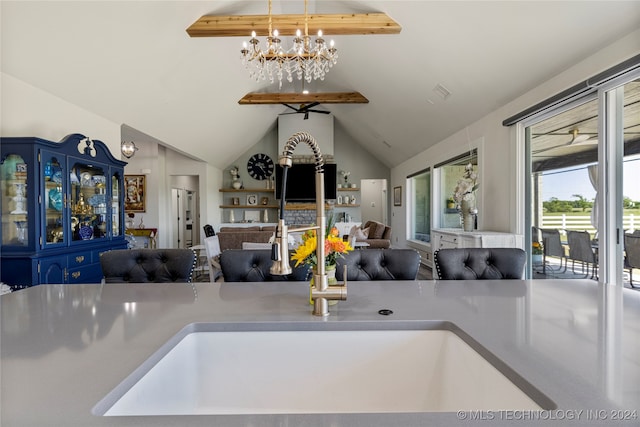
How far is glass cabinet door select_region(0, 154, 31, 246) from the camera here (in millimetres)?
2611

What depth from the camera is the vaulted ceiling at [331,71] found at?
2490 millimetres

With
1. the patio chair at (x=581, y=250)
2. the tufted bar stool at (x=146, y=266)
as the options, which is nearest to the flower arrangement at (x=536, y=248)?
the patio chair at (x=581, y=250)

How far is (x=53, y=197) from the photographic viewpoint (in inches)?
113

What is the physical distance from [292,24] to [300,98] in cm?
307

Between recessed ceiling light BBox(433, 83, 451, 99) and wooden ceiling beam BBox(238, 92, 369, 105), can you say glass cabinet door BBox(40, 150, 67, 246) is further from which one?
recessed ceiling light BBox(433, 83, 451, 99)

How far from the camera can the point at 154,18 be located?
3064 millimetres

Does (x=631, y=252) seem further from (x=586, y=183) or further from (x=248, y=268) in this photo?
(x=248, y=268)

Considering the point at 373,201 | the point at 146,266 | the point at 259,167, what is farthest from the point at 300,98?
the point at 146,266

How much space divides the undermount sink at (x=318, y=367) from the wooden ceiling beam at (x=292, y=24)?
11.5ft

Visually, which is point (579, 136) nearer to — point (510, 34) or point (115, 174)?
point (510, 34)

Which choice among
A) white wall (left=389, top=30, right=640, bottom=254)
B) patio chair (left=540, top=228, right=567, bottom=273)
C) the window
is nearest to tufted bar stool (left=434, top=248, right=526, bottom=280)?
patio chair (left=540, top=228, right=567, bottom=273)

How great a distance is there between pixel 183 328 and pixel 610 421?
37.8 inches

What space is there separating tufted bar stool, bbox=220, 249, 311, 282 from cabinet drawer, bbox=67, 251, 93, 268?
7.65 feet

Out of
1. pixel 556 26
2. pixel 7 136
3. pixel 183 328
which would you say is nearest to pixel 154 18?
pixel 7 136
